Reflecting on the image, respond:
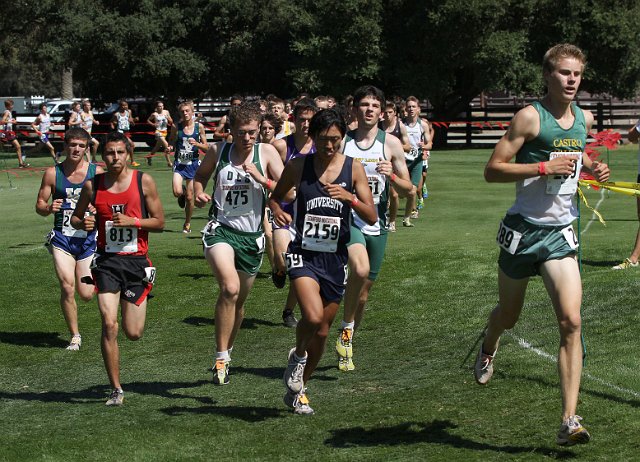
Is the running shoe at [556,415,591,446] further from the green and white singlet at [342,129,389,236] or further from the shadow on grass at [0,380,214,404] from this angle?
the green and white singlet at [342,129,389,236]

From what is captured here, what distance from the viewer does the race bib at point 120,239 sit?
8305mm

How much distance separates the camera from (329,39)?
39688mm

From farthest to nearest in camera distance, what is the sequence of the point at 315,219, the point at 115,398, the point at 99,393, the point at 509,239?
the point at 99,393 → the point at 115,398 → the point at 315,219 → the point at 509,239

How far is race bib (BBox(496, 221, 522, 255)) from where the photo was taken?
6.43 meters

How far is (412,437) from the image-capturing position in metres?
6.88

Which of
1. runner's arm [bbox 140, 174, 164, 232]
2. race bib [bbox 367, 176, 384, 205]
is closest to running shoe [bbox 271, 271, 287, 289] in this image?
race bib [bbox 367, 176, 384, 205]

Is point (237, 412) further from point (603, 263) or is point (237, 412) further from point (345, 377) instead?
point (603, 263)

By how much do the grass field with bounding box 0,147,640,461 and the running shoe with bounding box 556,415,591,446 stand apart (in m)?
0.18

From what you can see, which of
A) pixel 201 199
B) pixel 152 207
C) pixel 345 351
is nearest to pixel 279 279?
pixel 345 351

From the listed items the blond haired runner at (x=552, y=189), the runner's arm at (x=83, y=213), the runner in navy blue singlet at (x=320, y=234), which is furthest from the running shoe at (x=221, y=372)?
the blond haired runner at (x=552, y=189)

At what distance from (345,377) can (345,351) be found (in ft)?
1.01

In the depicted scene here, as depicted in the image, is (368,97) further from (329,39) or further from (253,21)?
(253,21)

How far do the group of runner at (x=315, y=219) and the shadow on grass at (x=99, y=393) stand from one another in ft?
1.21

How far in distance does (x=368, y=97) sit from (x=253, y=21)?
3652 centimetres
